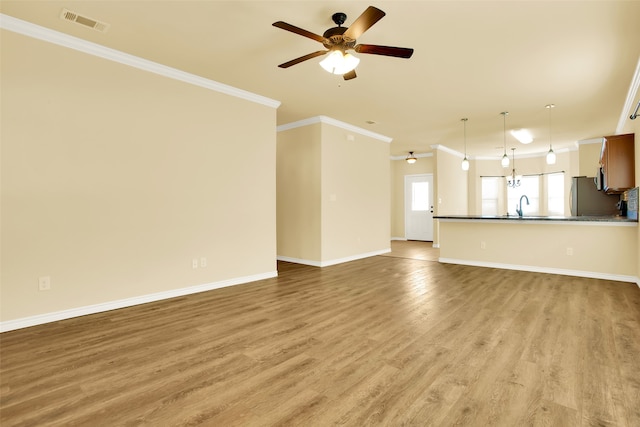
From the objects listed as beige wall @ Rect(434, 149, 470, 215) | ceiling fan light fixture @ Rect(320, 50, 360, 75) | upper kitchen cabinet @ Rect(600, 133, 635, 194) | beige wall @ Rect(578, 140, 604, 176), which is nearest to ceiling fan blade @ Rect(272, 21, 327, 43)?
ceiling fan light fixture @ Rect(320, 50, 360, 75)

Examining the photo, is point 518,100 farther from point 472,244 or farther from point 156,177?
point 156,177

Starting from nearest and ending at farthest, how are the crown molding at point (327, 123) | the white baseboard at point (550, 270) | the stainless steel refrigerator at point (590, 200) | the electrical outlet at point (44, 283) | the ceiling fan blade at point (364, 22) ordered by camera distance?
the ceiling fan blade at point (364, 22), the electrical outlet at point (44, 283), the white baseboard at point (550, 270), the crown molding at point (327, 123), the stainless steel refrigerator at point (590, 200)

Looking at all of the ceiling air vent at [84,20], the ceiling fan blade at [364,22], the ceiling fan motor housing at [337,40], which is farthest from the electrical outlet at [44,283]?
the ceiling fan blade at [364,22]

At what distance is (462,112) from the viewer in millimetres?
5773

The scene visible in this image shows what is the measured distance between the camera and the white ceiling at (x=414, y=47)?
2.78 meters

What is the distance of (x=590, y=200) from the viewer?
659cm

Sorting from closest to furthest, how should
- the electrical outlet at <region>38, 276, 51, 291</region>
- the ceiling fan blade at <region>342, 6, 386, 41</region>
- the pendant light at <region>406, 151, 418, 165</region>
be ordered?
the ceiling fan blade at <region>342, 6, 386, 41</region> < the electrical outlet at <region>38, 276, 51, 291</region> < the pendant light at <region>406, 151, 418, 165</region>

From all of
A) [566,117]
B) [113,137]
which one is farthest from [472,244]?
[113,137]

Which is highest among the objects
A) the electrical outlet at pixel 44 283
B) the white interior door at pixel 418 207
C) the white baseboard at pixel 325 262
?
the white interior door at pixel 418 207

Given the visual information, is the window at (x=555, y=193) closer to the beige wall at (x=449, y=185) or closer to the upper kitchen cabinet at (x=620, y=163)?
the beige wall at (x=449, y=185)

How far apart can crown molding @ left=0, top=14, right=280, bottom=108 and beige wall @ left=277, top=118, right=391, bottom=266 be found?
69.5 inches

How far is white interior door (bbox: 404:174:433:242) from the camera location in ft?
33.1

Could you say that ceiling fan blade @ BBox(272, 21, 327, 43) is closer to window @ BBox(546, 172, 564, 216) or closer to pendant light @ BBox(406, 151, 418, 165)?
pendant light @ BBox(406, 151, 418, 165)

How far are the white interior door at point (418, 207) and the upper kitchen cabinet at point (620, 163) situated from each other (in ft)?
17.0
